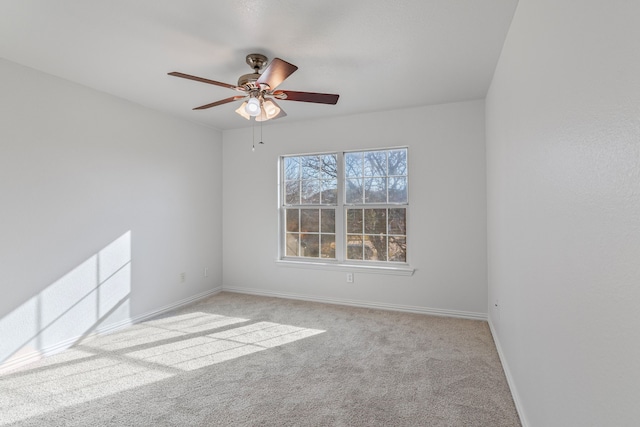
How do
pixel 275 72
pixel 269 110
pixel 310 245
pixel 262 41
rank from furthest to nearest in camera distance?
pixel 310 245
pixel 269 110
pixel 262 41
pixel 275 72

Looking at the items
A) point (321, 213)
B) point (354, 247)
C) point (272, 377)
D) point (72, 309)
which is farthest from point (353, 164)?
point (72, 309)

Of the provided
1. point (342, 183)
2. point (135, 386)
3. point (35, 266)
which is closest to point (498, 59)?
point (342, 183)

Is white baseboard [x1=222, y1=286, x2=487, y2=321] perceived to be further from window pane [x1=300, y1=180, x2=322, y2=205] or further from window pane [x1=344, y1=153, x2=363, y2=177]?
window pane [x1=344, y1=153, x2=363, y2=177]

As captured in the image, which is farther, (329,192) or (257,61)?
(329,192)

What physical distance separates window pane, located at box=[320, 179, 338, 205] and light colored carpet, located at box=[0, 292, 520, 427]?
1621mm

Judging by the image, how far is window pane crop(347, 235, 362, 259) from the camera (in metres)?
4.28

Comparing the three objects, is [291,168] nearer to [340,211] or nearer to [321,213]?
[321,213]

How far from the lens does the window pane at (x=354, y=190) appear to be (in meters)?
4.28

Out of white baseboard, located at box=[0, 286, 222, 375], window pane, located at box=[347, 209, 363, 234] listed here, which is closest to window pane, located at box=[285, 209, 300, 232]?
window pane, located at box=[347, 209, 363, 234]

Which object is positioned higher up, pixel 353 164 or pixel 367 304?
pixel 353 164

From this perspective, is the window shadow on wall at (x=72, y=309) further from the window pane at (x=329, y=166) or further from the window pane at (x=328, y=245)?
the window pane at (x=329, y=166)

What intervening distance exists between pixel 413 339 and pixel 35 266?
3.54m

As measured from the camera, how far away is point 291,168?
470cm

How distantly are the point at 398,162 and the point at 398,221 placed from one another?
0.77 metres
